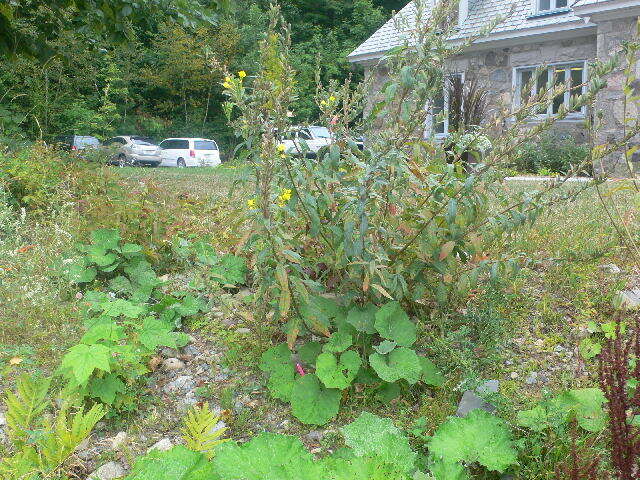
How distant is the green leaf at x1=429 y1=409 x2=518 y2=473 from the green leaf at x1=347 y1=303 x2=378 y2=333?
0.65 metres

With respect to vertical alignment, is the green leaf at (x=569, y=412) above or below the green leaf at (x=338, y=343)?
below

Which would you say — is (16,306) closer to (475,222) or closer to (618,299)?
(475,222)

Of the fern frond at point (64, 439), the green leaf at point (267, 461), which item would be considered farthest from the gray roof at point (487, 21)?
the green leaf at point (267, 461)

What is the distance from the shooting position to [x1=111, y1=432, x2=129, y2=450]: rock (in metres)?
2.24

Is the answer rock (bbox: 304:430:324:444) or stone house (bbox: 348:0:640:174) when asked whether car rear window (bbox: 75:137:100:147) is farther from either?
stone house (bbox: 348:0:640:174)

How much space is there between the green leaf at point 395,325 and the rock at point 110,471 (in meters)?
1.10

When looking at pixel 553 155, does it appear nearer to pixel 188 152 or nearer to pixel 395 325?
pixel 395 325

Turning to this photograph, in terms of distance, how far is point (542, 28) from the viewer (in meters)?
12.7

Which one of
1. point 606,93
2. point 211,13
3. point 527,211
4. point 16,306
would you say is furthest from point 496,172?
point 606,93

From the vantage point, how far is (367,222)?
227cm

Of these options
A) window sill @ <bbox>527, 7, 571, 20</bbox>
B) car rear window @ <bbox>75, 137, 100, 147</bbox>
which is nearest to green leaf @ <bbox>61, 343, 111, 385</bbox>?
car rear window @ <bbox>75, 137, 100, 147</bbox>

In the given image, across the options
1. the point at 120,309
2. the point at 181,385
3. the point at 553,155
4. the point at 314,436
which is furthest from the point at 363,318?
the point at 553,155

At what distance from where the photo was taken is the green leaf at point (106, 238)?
11.9 feet

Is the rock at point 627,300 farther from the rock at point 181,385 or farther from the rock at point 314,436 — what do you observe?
the rock at point 181,385
